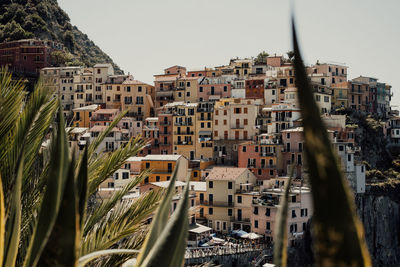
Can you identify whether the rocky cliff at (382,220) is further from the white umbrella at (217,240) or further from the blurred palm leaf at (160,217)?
the blurred palm leaf at (160,217)

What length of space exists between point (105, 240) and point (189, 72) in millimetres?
58768

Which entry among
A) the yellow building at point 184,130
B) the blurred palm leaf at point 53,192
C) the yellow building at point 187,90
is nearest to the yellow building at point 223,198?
the yellow building at point 184,130

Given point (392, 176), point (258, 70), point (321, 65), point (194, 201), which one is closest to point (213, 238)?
point (194, 201)

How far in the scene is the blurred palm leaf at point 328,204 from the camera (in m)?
0.91

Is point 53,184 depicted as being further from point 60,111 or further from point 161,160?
point 161,160

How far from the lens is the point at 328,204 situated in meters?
0.92

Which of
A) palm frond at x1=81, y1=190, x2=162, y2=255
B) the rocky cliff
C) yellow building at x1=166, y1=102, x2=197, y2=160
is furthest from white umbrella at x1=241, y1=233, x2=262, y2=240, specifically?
palm frond at x1=81, y1=190, x2=162, y2=255

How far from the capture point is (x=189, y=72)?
61.6 m

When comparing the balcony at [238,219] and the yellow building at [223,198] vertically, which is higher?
the yellow building at [223,198]

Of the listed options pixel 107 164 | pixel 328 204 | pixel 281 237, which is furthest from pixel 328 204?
A: pixel 107 164

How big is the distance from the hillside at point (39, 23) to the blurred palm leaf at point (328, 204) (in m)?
70.4

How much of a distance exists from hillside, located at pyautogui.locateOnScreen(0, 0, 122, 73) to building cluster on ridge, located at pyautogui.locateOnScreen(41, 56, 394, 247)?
1692 centimetres

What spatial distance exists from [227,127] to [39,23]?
48891 mm

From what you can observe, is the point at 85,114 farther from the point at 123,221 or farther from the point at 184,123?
the point at 123,221
